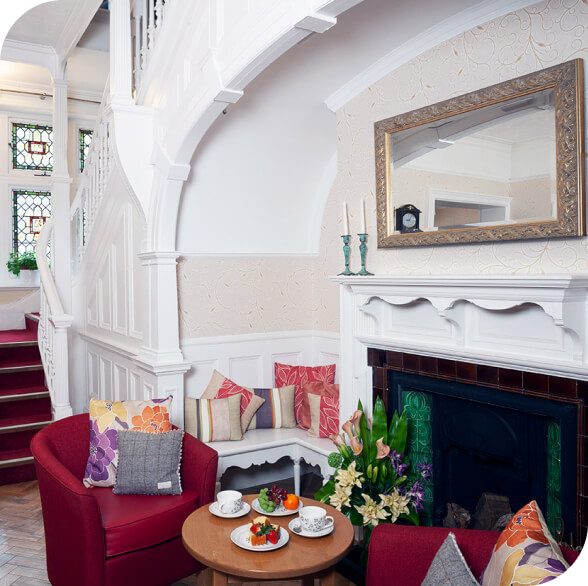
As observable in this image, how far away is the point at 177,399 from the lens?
3750 millimetres

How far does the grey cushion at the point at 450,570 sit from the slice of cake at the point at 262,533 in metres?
0.74

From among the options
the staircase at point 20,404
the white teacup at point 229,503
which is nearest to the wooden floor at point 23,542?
the staircase at point 20,404

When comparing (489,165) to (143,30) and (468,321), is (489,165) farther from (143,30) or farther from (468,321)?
(143,30)

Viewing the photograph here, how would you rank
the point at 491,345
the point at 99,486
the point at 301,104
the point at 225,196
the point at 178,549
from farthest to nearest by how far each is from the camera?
the point at 225,196
the point at 301,104
the point at 99,486
the point at 178,549
the point at 491,345

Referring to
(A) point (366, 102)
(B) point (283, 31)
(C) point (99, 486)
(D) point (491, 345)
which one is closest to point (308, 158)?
(A) point (366, 102)

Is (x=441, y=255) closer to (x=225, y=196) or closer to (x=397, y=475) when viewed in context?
(x=397, y=475)

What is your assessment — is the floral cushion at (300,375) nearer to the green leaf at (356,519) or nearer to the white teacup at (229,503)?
the green leaf at (356,519)

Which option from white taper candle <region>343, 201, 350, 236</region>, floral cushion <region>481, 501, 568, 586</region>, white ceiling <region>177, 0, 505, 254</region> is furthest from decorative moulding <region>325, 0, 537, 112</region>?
floral cushion <region>481, 501, 568, 586</region>

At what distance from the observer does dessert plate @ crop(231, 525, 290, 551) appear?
2115 mm

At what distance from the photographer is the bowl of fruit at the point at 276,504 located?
2.42 m

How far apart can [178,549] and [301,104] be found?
2.56 meters

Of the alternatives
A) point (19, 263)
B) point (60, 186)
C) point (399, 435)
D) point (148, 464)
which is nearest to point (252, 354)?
point (148, 464)

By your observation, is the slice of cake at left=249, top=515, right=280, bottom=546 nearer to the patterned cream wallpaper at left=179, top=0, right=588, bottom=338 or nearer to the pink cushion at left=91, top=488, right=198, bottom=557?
the pink cushion at left=91, top=488, right=198, bottom=557

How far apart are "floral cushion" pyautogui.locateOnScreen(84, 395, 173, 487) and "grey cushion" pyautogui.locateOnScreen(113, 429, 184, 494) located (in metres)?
0.07
